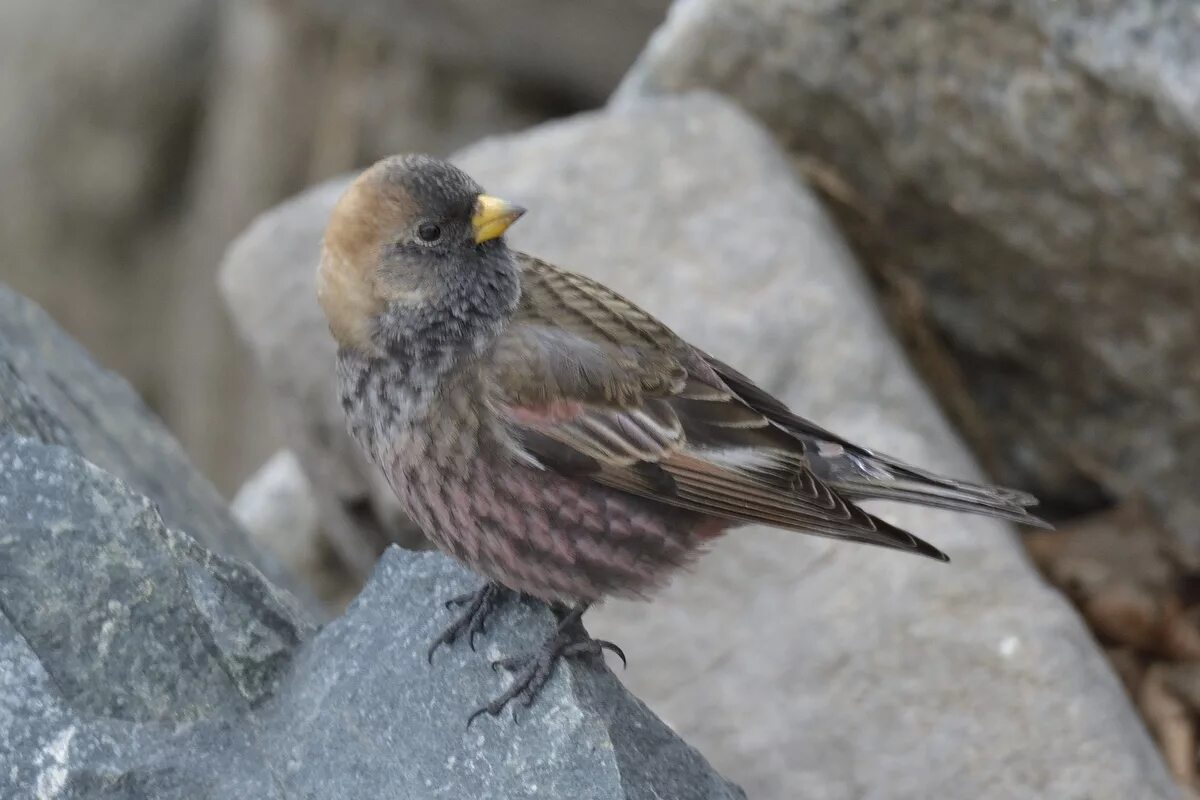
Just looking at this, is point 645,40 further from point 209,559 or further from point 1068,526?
point 209,559

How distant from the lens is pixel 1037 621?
169 inches

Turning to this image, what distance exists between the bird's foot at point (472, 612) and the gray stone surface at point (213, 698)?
0.18 ft

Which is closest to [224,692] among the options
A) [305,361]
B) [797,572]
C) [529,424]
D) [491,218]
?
[529,424]

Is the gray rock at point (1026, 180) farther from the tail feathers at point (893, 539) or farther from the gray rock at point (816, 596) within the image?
the tail feathers at point (893, 539)

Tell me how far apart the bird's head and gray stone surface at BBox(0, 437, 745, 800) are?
0.68 metres

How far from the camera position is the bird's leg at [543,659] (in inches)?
122

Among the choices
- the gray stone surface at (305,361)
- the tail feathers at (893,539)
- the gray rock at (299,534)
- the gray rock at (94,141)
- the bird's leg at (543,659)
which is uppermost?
the tail feathers at (893,539)

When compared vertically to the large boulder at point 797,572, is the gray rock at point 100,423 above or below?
below

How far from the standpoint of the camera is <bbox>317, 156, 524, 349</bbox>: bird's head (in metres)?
3.38

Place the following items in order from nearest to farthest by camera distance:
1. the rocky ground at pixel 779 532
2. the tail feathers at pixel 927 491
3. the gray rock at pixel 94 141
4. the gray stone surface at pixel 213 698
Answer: the gray stone surface at pixel 213 698 < the rocky ground at pixel 779 532 < the tail feathers at pixel 927 491 < the gray rock at pixel 94 141

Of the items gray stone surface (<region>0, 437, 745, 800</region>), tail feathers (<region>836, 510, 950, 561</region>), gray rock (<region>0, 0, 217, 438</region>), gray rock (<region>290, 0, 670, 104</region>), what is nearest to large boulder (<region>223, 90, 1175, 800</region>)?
tail feathers (<region>836, 510, 950, 561</region>)

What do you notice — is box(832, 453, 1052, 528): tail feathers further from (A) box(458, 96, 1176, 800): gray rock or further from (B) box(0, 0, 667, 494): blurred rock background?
(B) box(0, 0, 667, 494): blurred rock background

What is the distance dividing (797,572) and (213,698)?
2033 mm

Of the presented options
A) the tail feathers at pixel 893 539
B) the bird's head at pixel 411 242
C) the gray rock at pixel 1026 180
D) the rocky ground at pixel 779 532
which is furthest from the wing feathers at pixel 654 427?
the gray rock at pixel 1026 180
